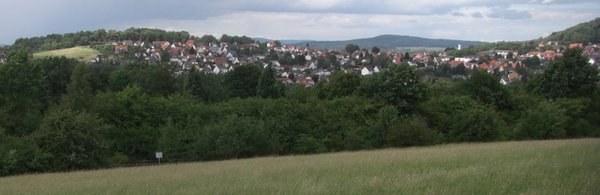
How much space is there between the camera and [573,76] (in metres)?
51.0

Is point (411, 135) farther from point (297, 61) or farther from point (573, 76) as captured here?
point (297, 61)

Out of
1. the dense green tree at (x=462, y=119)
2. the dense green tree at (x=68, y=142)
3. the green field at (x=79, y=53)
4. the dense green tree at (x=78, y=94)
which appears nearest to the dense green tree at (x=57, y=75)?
the dense green tree at (x=78, y=94)

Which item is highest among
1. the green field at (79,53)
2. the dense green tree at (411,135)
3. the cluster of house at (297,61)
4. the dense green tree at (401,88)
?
the dense green tree at (401,88)

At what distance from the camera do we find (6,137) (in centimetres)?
3503

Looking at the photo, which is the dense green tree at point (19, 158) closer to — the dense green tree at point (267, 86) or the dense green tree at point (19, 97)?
the dense green tree at point (19, 97)

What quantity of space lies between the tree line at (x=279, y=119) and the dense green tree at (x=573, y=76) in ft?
0.30

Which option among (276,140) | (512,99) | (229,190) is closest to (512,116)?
(512,99)

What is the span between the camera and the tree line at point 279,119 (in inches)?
1303

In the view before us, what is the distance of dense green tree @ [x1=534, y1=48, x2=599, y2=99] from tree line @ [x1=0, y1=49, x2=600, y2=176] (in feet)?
0.30

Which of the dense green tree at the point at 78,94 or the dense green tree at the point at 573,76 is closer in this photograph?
the dense green tree at the point at 78,94

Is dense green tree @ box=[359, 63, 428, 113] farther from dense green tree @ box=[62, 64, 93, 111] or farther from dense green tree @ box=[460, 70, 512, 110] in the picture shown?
dense green tree @ box=[62, 64, 93, 111]

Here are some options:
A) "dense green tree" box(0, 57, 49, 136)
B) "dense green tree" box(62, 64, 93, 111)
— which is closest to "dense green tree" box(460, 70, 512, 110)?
"dense green tree" box(62, 64, 93, 111)

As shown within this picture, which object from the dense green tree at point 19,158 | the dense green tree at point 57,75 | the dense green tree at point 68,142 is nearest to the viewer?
the dense green tree at point 19,158

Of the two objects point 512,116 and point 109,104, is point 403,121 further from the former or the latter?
point 109,104
